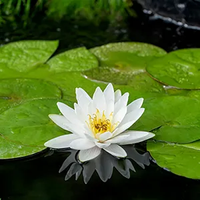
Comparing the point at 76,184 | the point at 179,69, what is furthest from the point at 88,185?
the point at 179,69

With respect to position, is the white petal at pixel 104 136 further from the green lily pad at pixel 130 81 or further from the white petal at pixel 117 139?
the green lily pad at pixel 130 81

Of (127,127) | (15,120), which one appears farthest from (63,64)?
(127,127)

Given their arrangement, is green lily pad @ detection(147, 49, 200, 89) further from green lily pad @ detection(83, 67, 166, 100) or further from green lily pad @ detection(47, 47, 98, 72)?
green lily pad @ detection(47, 47, 98, 72)

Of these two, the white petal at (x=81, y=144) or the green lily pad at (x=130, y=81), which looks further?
the green lily pad at (x=130, y=81)

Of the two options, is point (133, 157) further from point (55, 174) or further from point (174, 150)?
point (55, 174)

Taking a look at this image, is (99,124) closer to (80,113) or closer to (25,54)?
(80,113)

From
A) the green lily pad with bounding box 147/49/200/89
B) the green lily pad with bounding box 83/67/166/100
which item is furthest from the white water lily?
the green lily pad with bounding box 147/49/200/89

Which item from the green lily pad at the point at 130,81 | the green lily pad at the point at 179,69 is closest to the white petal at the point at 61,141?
the green lily pad at the point at 130,81
